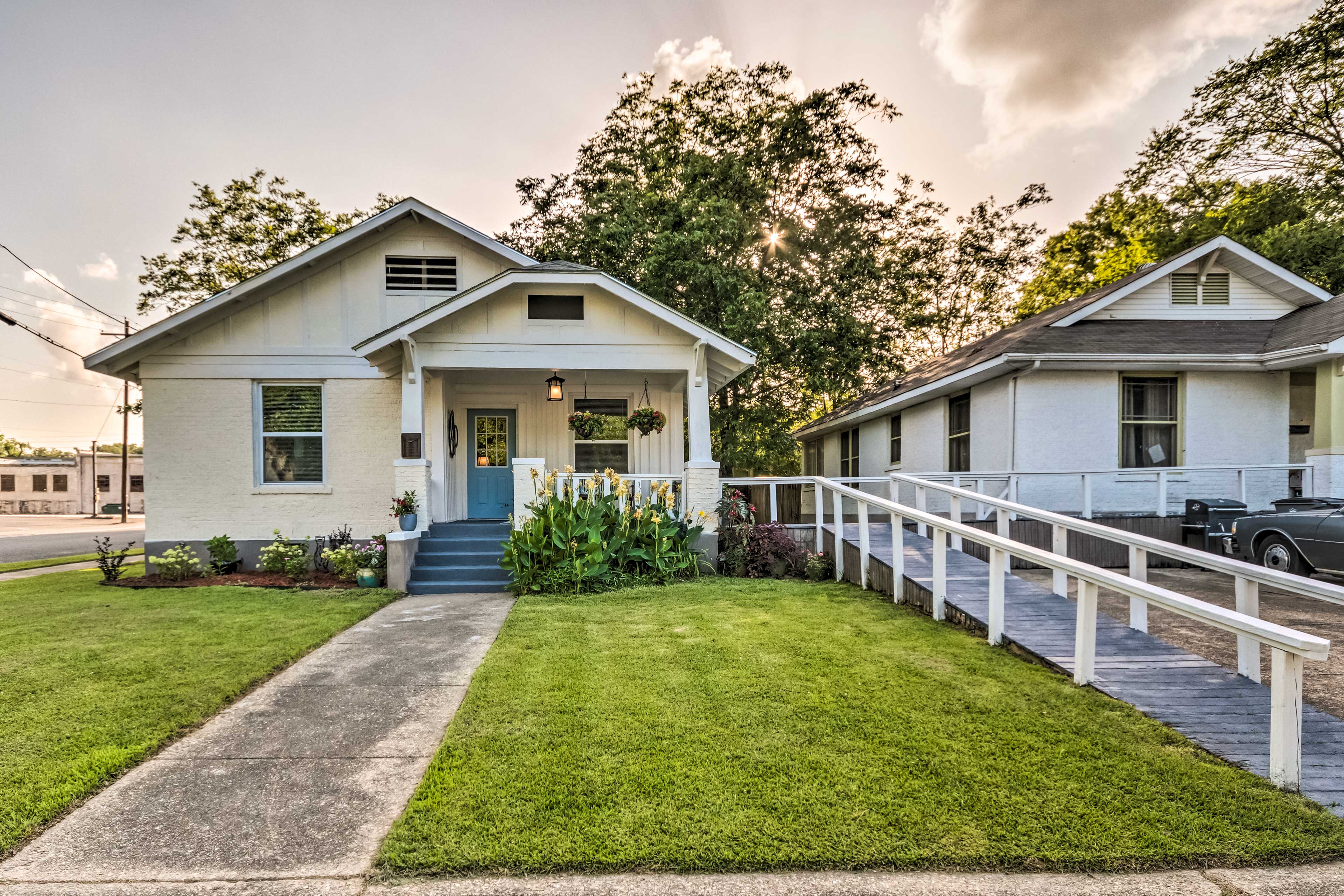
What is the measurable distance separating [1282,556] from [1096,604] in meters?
6.69

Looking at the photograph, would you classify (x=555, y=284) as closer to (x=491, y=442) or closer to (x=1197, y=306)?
(x=491, y=442)

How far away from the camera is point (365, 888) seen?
84.1 inches

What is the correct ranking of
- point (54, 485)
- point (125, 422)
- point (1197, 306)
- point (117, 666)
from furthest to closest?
point (54, 485) < point (125, 422) < point (1197, 306) < point (117, 666)

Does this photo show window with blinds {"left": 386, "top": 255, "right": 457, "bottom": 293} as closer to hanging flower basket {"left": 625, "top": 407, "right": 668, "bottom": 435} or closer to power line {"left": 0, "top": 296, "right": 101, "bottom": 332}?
hanging flower basket {"left": 625, "top": 407, "right": 668, "bottom": 435}

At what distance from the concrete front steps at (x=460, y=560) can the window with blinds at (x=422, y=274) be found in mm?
4101

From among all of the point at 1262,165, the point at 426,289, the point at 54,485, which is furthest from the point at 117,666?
the point at 54,485

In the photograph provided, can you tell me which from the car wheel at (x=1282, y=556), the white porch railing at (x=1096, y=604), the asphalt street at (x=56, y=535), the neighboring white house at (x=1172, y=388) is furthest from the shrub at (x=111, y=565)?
the car wheel at (x=1282, y=556)

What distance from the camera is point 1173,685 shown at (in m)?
3.86

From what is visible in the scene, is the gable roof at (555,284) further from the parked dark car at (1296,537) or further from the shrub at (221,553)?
the parked dark car at (1296,537)

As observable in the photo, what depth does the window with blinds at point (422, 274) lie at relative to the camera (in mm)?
10258

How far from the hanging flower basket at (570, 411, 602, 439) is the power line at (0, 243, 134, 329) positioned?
17198 millimetres

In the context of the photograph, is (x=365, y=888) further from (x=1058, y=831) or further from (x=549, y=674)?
(x=1058, y=831)

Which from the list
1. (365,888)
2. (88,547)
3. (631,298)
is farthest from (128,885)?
(88,547)

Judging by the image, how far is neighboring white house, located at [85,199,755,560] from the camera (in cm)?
874
